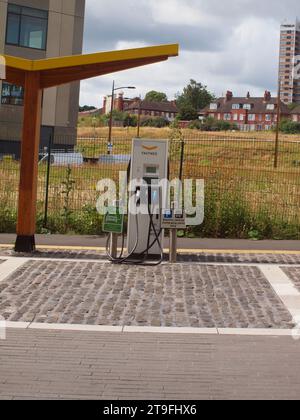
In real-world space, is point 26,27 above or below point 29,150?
above

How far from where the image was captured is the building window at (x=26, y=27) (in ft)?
135

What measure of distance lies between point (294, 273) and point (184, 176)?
5435 mm

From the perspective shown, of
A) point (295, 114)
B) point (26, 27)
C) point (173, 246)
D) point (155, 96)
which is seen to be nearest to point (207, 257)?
point (173, 246)

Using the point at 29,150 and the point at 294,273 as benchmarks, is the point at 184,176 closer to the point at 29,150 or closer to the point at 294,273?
the point at 29,150

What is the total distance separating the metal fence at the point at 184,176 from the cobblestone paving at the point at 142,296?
372 cm

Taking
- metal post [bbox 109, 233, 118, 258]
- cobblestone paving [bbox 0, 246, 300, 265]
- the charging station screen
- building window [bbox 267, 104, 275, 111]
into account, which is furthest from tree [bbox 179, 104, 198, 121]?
metal post [bbox 109, 233, 118, 258]

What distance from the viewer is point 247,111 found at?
151000 mm

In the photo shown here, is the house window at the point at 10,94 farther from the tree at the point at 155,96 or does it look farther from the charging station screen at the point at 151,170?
the tree at the point at 155,96

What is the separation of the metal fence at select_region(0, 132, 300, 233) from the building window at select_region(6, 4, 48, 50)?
28060mm

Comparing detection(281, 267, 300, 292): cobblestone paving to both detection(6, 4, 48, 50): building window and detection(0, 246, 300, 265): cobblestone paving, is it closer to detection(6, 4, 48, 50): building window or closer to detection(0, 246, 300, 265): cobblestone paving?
detection(0, 246, 300, 265): cobblestone paving

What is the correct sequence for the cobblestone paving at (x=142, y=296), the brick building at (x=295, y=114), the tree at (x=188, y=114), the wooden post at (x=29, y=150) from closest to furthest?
the cobblestone paving at (x=142, y=296)
the wooden post at (x=29, y=150)
the brick building at (x=295, y=114)
the tree at (x=188, y=114)

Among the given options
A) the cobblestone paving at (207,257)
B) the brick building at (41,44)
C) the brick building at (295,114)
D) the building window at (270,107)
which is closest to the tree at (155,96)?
the building window at (270,107)

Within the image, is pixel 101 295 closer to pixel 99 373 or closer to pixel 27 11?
pixel 99 373
